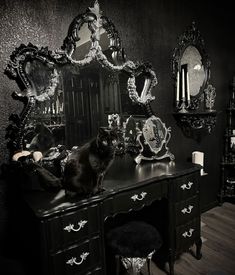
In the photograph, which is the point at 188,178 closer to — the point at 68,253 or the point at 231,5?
the point at 68,253

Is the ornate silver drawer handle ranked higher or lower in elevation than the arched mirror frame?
lower

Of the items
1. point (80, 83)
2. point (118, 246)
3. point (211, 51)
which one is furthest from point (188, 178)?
point (211, 51)

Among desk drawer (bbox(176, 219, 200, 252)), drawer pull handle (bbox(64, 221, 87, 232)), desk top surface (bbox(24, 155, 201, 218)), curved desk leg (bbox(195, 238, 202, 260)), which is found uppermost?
desk top surface (bbox(24, 155, 201, 218))

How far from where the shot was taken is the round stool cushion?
4.90 feet

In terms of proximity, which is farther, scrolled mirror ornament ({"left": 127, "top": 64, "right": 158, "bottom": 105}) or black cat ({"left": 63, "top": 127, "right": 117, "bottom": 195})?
scrolled mirror ornament ({"left": 127, "top": 64, "right": 158, "bottom": 105})

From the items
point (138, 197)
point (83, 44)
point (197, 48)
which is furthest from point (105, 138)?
point (197, 48)

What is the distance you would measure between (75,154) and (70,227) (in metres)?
0.42

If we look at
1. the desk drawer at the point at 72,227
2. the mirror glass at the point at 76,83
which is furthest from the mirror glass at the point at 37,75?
the desk drawer at the point at 72,227

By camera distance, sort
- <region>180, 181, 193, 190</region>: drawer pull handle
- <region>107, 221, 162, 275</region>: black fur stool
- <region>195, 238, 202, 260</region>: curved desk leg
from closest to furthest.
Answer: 1. <region>107, 221, 162, 275</region>: black fur stool
2. <region>180, 181, 193, 190</region>: drawer pull handle
3. <region>195, 238, 202, 260</region>: curved desk leg

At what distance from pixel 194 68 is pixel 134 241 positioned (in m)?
1.98

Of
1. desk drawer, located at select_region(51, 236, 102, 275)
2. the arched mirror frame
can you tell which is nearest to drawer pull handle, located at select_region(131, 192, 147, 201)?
desk drawer, located at select_region(51, 236, 102, 275)

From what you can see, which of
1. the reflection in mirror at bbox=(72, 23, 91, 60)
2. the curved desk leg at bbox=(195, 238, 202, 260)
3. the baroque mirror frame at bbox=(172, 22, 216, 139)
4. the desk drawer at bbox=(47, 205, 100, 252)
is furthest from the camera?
the baroque mirror frame at bbox=(172, 22, 216, 139)

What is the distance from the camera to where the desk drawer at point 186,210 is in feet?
6.08

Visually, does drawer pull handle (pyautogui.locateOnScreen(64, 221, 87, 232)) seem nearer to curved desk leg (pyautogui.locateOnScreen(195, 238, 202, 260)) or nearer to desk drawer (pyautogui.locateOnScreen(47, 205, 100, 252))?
desk drawer (pyautogui.locateOnScreen(47, 205, 100, 252))
